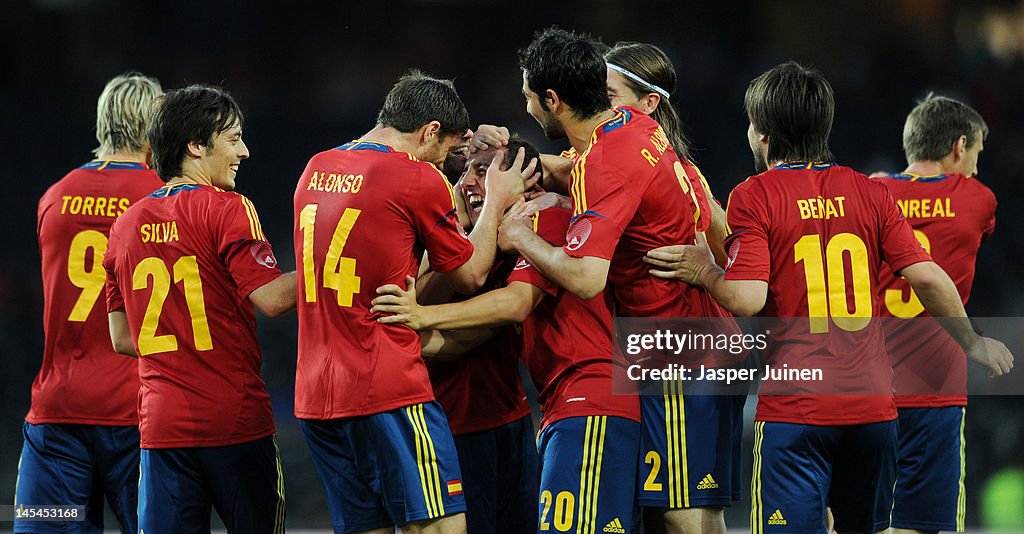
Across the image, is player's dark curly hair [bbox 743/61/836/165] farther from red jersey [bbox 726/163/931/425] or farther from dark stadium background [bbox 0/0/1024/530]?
dark stadium background [bbox 0/0/1024/530]

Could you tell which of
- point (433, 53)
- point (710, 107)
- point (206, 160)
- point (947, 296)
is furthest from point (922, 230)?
point (433, 53)

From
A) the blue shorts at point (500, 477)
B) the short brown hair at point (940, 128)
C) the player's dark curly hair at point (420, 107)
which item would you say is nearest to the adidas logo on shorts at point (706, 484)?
the blue shorts at point (500, 477)

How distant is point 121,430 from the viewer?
5359 mm

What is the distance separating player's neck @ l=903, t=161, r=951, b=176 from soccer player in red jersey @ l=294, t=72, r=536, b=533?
3216mm

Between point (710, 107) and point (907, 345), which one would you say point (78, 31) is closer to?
point (710, 107)

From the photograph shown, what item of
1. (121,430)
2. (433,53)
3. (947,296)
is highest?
(433,53)

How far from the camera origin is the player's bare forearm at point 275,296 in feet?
14.5

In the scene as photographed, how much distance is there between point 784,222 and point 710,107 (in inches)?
383

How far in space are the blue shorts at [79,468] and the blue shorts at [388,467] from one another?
1.53m

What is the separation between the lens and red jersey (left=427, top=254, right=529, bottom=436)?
5.02 meters

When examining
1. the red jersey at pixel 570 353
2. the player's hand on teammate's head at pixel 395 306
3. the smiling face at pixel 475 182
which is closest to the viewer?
the player's hand on teammate's head at pixel 395 306

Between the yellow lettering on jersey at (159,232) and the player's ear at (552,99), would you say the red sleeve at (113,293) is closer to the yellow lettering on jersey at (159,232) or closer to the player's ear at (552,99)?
the yellow lettering on jersey at (159,232)

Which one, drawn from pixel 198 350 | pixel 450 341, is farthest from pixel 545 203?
pixel 198 350

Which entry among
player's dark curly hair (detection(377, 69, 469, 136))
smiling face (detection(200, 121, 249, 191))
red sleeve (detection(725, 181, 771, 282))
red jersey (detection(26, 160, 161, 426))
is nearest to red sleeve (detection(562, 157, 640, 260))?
red sleeve (detection(725, 181, 771, 282))
